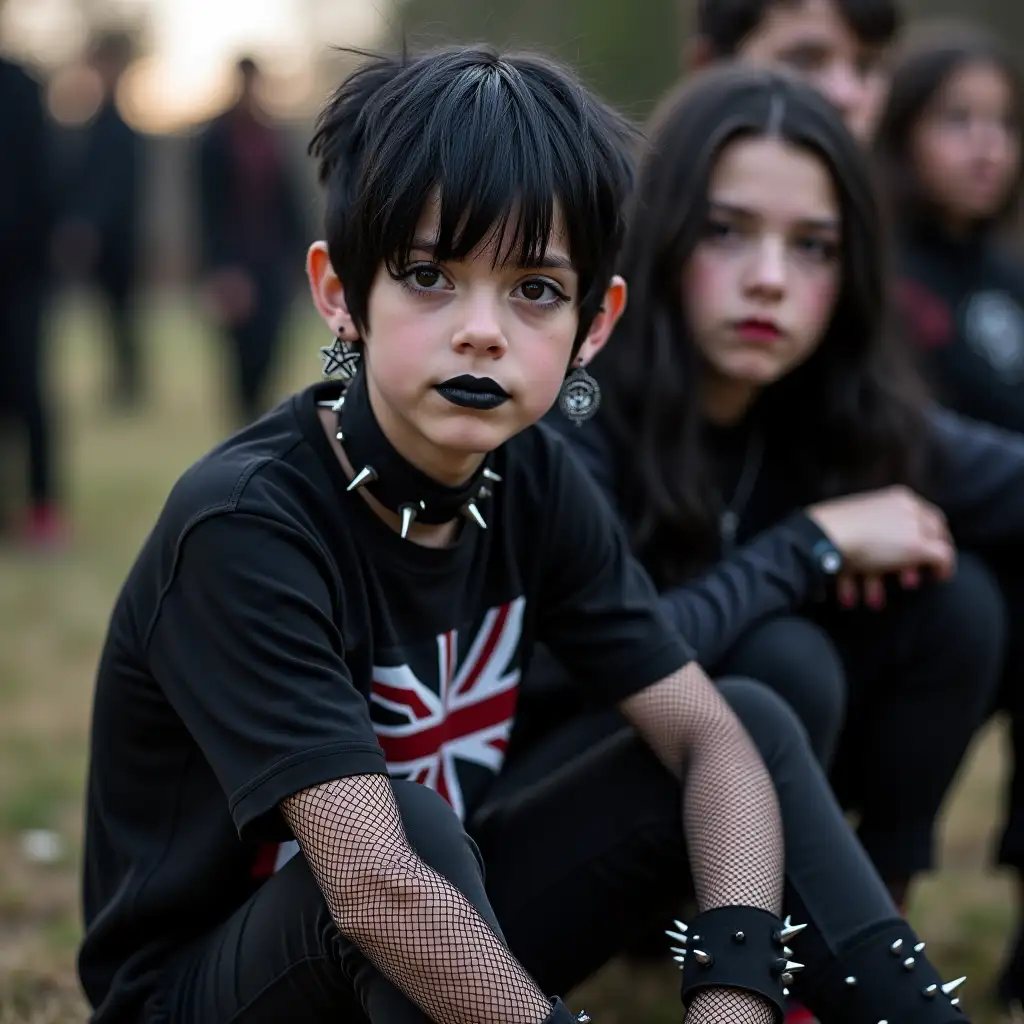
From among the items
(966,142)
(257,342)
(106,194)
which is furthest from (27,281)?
(106,194)

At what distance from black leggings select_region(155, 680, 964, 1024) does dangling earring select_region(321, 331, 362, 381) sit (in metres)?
0.51

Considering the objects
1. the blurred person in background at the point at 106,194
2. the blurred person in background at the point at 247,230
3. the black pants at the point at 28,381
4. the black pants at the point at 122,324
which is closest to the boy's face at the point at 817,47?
the black pants at the point at 28,381

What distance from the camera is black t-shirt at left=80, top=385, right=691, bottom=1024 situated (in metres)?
1.60

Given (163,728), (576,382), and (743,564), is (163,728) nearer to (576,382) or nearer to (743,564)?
(576,382)

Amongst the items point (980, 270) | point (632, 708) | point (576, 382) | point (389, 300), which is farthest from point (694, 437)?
point (980, 270)

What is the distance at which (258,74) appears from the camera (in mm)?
7762

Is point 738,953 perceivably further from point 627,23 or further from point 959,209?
point 627,23

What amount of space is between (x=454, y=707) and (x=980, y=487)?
111 cm

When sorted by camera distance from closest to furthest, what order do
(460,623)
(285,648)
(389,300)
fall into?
(285,648) → (389,300) → (460,623)

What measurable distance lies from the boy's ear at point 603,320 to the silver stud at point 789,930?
70 cm

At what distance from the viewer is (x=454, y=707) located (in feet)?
6.38

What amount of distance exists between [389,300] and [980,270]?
6.81ft

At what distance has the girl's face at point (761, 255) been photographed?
2.38 meters

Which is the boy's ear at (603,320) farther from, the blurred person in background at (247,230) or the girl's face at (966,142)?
the blurred person in background at (247,230)
